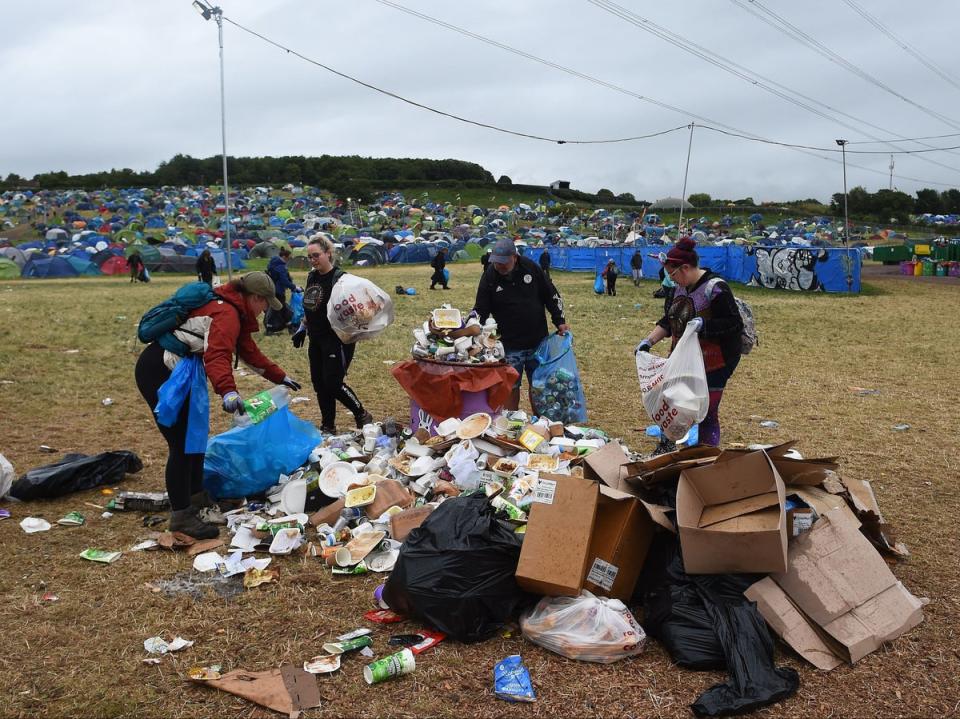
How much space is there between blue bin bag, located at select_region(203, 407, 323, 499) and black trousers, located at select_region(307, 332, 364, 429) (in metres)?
0.85

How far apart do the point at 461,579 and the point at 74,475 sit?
289cm

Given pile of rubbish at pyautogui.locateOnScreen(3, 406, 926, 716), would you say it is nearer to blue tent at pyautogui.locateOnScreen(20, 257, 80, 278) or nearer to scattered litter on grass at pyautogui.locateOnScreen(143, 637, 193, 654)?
scattered litter on grass at pyautogui.locateOnScreen(143, 637, 193, 654)

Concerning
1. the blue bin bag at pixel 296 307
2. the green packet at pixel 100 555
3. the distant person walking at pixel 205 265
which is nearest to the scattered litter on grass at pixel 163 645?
the green packet at pixel 100 555

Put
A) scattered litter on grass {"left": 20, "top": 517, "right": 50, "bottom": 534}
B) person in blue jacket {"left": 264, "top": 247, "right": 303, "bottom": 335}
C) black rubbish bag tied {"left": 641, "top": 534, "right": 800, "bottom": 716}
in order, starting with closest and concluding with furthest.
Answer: black rubbish bag tied {"left": 641, "top": 534, "right": 800, "bottom": 716} < scattered litter on grass {"left": 20, "top": 517, "right": 50, "bottom": 534} < person in blue jacket {"left": 264, "top": 247, "right": 303, "bottom": 335}

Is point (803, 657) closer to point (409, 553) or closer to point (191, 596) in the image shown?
point (409, 553)

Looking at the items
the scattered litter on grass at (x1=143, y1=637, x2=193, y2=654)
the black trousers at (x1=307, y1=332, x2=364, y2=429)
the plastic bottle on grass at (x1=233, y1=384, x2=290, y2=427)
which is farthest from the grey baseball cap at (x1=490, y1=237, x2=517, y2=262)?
the scattered litter on grass at (x1=143, y1=637, x2=193, y2=654)

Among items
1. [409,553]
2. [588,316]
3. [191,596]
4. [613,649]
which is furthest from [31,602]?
[588,316]

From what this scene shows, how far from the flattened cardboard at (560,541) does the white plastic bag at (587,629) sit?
6cm

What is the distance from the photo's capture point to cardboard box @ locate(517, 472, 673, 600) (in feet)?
9.32

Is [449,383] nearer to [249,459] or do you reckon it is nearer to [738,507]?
[249,459]

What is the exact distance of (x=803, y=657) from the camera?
268 cm

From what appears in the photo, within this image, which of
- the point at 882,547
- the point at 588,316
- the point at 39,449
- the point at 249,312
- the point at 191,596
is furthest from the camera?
the point at 588,316

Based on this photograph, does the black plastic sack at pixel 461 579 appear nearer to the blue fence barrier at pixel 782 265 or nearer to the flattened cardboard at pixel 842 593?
the flattened cardboard at pixel 842 593

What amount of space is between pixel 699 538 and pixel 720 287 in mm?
1779
